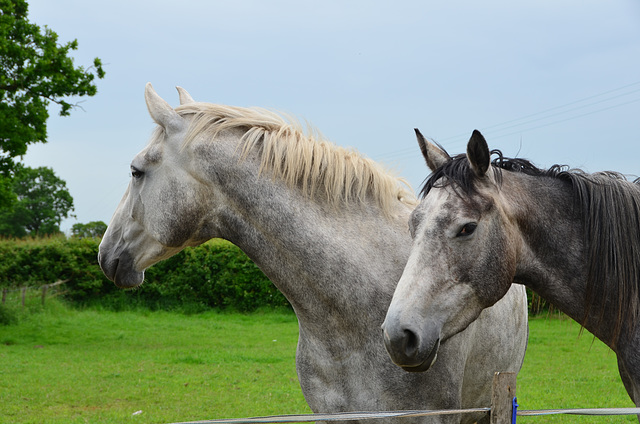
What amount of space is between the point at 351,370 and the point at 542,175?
1.30 metres

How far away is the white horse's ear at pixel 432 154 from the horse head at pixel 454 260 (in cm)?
25

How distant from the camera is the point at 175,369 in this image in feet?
34.4

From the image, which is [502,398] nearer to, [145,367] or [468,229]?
[468,229]

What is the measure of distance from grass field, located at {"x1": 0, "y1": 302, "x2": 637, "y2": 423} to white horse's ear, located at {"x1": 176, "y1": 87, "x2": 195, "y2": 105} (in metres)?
4.37

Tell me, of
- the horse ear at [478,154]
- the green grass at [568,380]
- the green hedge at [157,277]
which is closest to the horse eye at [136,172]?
the horse ear at [478,154]

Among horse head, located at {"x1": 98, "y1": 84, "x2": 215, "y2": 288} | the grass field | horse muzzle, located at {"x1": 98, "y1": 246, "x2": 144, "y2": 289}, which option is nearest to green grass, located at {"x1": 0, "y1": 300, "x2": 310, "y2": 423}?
the grass field

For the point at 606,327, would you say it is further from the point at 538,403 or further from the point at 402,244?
the point at 538,403

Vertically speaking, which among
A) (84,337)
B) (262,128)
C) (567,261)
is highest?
(262,128)

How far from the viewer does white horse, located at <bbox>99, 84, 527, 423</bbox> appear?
2838 millimetres

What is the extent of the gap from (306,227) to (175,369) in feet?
27.9

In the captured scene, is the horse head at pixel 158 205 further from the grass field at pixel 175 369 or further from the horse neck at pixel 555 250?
the grass field at pixel 175 369

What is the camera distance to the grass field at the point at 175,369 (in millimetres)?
7773

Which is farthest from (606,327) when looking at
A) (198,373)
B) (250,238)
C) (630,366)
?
(198,373)

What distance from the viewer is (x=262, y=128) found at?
3.06 metres
